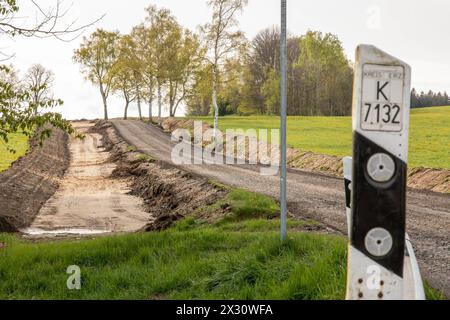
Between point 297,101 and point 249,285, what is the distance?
7441 centimetres

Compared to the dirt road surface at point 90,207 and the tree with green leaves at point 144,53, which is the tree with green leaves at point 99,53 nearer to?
the tree with green leaves at point 144,53

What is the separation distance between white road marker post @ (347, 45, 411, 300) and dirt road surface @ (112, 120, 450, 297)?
317 cm

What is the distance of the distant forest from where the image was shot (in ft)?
373

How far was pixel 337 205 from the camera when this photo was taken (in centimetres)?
1398

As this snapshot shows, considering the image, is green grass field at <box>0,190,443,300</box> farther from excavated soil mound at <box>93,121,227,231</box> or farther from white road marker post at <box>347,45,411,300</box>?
excavated soil mound at <box>93,121,227,231</box>

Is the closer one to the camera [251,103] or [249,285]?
[249,285]

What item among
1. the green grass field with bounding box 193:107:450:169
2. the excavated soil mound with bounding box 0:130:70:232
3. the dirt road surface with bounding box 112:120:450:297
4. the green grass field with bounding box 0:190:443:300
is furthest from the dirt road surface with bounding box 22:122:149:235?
the green grass field with bounding box 193:107:450:169

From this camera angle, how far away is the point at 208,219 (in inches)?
512

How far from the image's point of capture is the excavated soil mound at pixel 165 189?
51.1 feet

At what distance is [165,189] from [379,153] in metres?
18.2

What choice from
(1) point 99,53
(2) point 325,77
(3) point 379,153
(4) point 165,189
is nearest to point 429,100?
(2) point 325,77

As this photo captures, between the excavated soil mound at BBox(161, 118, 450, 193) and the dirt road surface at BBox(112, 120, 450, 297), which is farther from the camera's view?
the excavated soil mound at BBox(161, 118, 450, 193)
